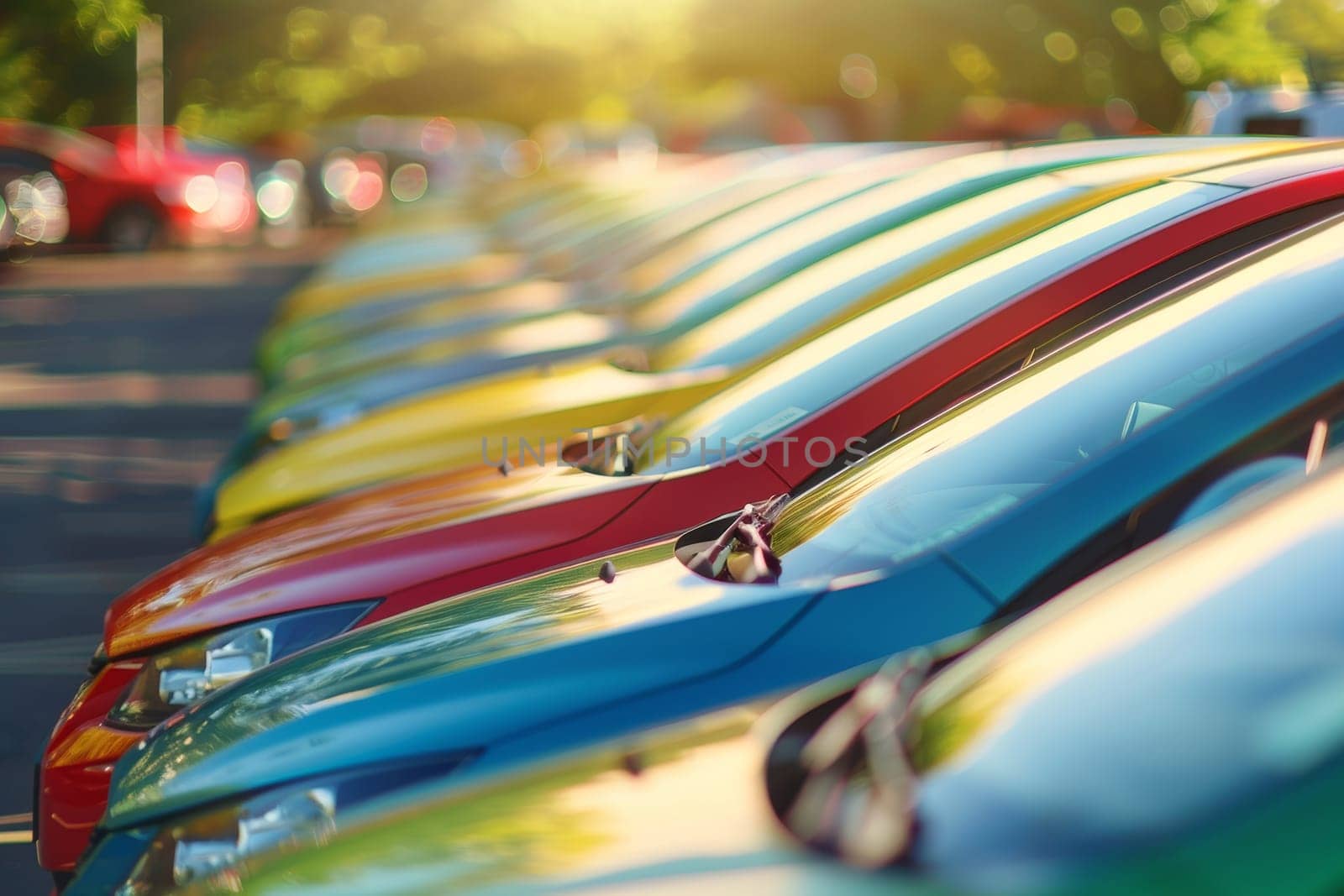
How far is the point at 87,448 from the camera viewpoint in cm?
928

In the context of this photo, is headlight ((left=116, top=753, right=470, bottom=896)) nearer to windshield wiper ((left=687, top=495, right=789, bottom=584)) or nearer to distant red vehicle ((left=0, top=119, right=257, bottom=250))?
windshield wiper ((left=687, top=495, right=789, bottom=584))

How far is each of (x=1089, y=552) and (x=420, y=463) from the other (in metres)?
2.48

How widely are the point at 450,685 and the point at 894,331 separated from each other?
1.52 metres

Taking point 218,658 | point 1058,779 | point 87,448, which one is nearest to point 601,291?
point 87,448

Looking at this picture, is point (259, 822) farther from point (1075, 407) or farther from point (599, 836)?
point (1075, 407)

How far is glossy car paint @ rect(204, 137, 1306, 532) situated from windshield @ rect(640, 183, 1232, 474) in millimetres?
128

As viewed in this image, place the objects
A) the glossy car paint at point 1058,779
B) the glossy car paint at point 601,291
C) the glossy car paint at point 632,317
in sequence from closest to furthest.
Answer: the glossy car paint at point 1058,779 < the glossy car paint at point 632,317 < the glossy car paint at point 601,291

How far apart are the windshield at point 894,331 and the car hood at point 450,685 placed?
2.85 feet

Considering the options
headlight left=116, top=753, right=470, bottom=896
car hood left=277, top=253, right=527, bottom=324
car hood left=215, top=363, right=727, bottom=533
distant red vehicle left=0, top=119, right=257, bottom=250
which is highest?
headlight left=116, top=753, right=470, bottom=896

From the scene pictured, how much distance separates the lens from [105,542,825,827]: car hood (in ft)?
8.13

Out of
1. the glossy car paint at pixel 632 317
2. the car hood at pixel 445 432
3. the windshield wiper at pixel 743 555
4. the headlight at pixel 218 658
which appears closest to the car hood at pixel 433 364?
the glossy car paint at pixel 632 317

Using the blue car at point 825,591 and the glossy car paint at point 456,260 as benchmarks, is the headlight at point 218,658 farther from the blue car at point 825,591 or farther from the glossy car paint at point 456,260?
the glossy car paint at point 456,260

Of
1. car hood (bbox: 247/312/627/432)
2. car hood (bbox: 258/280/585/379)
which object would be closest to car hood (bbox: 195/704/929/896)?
car hood (bbox: 247/312/627/432)

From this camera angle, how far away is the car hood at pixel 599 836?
168 centimetres
